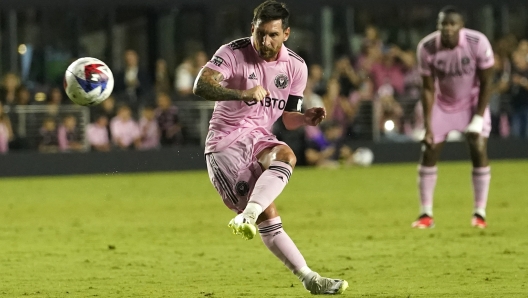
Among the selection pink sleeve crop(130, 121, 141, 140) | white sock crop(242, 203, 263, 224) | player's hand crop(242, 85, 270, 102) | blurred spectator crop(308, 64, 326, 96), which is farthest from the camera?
blurred spectator crop(308, 64, 326, 96)

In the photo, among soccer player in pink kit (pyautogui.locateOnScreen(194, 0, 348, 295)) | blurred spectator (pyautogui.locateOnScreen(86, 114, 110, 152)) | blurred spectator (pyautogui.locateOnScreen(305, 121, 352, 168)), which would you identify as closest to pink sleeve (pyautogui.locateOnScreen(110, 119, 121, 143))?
blurred spectator (pyautogui.locateOnScreen(86, 114, 110, 152))

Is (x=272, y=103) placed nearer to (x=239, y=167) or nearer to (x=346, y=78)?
(x=239, y=167)

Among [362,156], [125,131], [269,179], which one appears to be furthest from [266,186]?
[362,156]

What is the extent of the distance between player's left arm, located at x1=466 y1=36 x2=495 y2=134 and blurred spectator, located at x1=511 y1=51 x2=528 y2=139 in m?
10.8

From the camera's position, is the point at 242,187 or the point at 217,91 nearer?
the point at 217,91

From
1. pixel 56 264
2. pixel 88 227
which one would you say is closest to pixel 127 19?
pixel 88 227

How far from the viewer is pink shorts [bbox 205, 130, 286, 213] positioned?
24.4 feet

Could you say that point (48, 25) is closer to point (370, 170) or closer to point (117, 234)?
point (370, 170)

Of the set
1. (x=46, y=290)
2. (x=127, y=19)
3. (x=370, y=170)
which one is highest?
(x=127, y=19)

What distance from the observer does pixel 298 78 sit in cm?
782

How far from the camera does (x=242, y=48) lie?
762 centimetres

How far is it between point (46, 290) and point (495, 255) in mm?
4089

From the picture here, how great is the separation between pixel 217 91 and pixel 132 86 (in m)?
15.6

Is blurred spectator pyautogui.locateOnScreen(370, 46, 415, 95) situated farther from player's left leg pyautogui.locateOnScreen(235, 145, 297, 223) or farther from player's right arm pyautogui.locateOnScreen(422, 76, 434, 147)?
player's left leg pyautogui.locateOnScreen(235, 145, 297, 223)
